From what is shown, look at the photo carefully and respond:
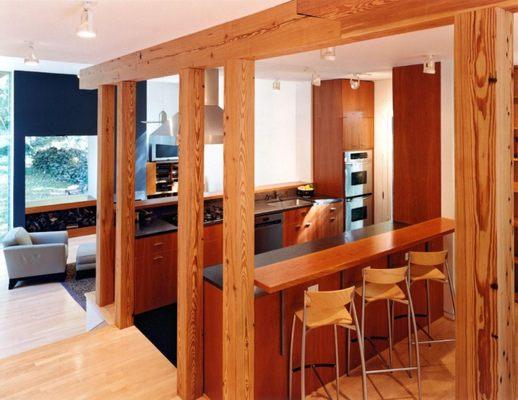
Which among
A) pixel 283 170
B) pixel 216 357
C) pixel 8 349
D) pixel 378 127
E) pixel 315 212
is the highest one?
pixel 378 127

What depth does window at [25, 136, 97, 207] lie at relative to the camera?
29.6ft

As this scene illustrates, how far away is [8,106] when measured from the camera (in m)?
8.39

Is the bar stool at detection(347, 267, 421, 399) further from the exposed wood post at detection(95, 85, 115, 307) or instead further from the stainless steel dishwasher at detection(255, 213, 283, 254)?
the exposed wood post at detection(95, 85, 115, 307)

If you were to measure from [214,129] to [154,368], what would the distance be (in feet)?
7.99

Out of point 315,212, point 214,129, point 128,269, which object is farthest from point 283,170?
point 128,269

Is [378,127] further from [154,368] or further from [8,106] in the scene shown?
[8,106]

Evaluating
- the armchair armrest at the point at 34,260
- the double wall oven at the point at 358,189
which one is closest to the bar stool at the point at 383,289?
the double wall oven at the point at 358,189

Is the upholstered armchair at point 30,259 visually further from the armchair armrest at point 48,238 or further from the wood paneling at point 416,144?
the wood paneling at point 416,144

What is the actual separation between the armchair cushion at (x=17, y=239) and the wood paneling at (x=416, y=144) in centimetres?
543

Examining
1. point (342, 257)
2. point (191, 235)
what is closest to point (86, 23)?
point (191, 235)

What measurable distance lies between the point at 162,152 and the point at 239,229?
8048 millimetres

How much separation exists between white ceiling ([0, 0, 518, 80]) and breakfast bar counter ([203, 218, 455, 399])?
5.28ft

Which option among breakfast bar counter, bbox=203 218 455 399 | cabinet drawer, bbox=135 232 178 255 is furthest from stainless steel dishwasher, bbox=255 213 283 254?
breakfast bar counter, bbox=203 218 455 399

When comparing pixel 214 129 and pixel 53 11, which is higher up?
pixel 53 11
